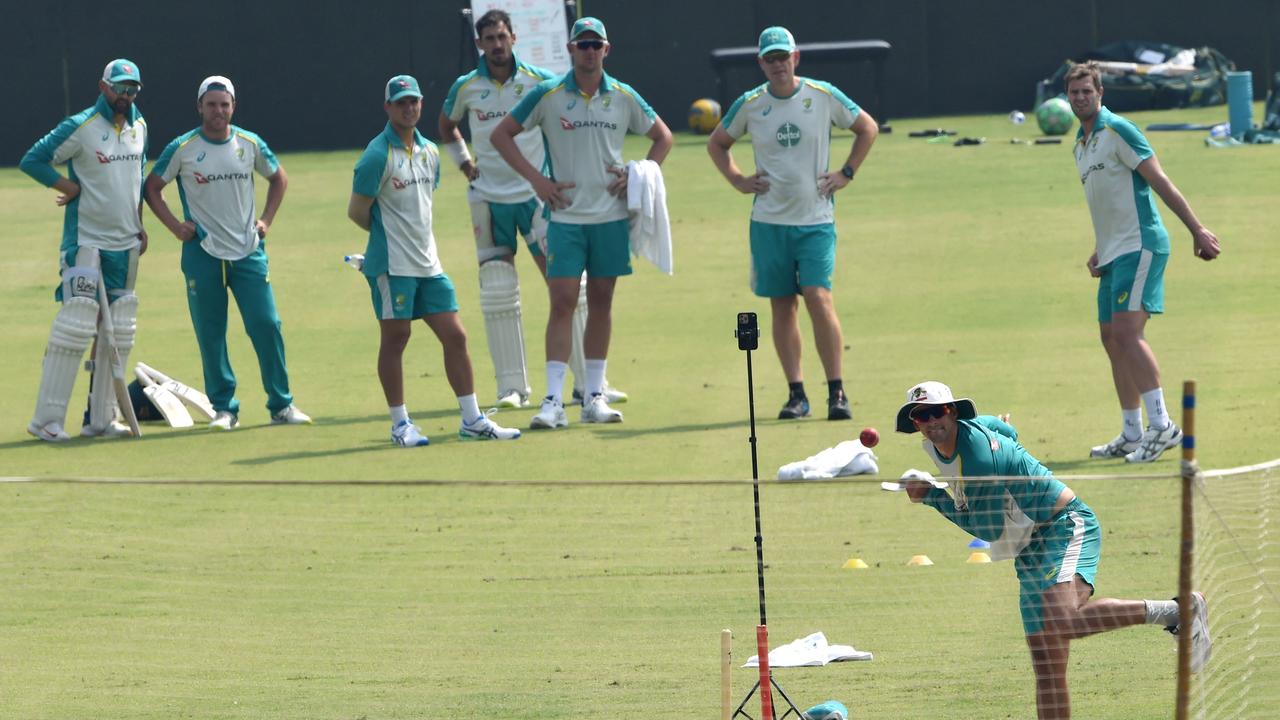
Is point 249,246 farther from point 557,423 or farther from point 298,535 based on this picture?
point 298,535

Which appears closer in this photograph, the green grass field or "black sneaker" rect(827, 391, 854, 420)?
the green grass field

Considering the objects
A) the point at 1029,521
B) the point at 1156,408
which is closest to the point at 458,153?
the point at 1156,408

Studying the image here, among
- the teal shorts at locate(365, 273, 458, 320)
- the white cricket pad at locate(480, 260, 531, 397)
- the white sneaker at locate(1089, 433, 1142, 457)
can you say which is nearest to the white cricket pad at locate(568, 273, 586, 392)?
the white cricket pad at locate(480, 260, 531, 397)

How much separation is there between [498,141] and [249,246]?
1826 millimetres

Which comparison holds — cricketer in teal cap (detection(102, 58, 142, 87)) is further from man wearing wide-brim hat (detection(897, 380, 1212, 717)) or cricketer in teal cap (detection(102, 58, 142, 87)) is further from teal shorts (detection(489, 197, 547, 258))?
man wearing wide-brim hat (detection(897, 380, 1212, 717))

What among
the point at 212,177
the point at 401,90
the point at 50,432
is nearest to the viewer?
the point at 401,90

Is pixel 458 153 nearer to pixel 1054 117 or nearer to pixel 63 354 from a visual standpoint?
pixel 63 354

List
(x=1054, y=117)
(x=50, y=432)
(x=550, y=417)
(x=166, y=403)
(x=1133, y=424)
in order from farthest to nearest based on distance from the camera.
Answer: (x=1054, y=117)
(x=166, y=403)
(x=50, y=432)
(x=550, y=417)
(x=1133, y=424)

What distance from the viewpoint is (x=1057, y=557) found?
6742 mm

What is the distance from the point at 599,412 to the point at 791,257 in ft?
5.17

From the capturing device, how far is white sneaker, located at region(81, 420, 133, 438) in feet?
41.8

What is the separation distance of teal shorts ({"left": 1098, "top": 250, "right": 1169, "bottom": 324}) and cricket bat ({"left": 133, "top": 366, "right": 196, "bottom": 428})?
6.23 metres

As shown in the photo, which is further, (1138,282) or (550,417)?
(550,417)

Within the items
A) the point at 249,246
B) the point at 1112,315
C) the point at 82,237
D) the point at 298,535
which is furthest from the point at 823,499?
the point at 82,237
